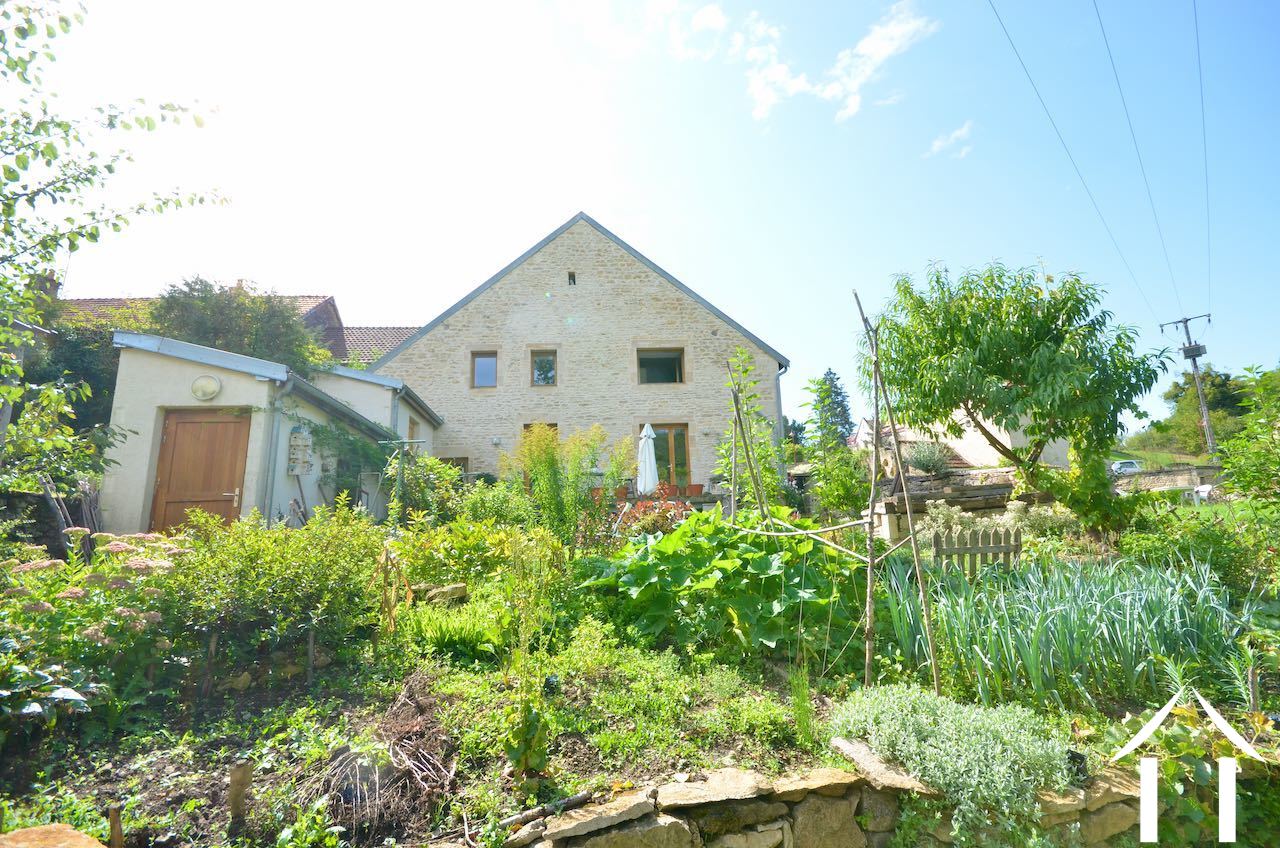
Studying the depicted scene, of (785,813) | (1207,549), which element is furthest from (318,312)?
(1207,549)

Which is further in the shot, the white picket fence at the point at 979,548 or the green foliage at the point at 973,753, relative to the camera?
the white picket fence at the point at 979,548

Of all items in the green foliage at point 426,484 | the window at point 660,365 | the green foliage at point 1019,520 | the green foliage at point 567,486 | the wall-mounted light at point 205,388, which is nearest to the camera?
the green foliage at point 567,486

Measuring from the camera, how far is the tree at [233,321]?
1216cm

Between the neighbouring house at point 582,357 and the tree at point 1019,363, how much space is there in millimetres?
5392

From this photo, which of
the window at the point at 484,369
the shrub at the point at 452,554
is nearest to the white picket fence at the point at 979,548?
the shrub at the point at 452,554

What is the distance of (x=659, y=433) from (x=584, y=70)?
10.7 meters

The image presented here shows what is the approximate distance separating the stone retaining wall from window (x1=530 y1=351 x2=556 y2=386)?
1290 centimetres

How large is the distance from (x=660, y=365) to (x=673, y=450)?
227 centimetres

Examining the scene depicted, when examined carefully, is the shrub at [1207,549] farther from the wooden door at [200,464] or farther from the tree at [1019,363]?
the wooden door at [200,464]

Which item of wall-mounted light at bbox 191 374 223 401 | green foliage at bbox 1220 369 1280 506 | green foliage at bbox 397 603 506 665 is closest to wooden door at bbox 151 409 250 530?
wall-mounted light at bbox 191 374 223 401

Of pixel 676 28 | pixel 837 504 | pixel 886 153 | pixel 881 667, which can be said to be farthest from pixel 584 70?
pixel 837 504

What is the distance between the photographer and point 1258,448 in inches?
173

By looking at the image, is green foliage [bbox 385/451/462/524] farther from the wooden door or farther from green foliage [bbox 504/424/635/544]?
the wooden door

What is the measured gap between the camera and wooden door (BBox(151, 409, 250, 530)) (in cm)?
754
